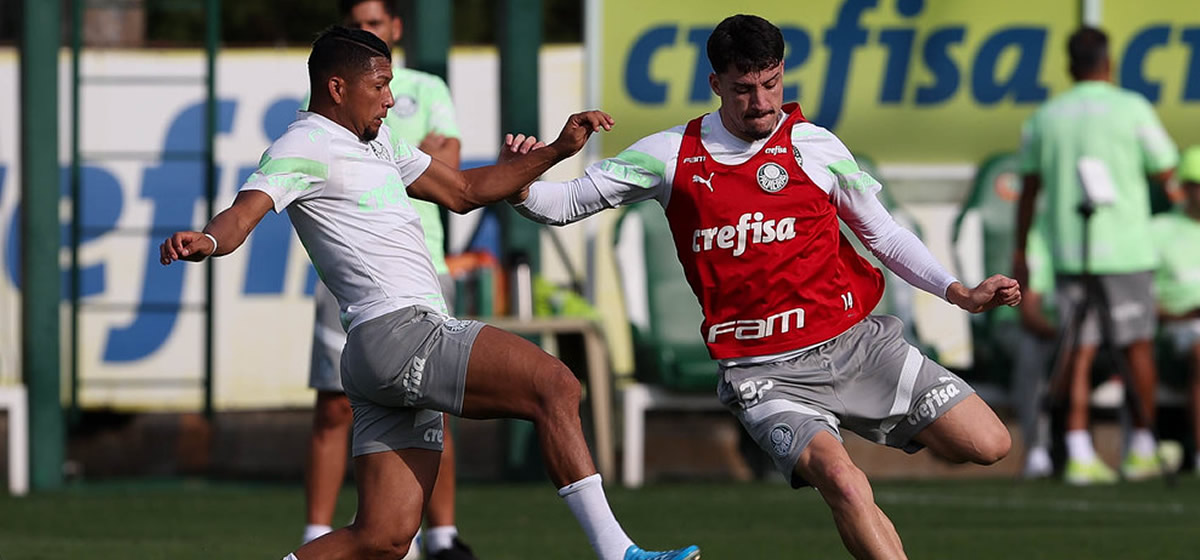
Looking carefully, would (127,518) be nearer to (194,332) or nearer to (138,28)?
(194,332)

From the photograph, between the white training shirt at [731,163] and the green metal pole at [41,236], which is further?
the green metal pole at [41,236]

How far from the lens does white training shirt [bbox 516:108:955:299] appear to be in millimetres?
6215

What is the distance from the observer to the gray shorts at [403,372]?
18.6ft

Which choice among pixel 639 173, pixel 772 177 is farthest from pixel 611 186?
pixel 772 177

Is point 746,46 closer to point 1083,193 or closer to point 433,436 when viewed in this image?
point 433,436

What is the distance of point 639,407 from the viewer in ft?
38.7

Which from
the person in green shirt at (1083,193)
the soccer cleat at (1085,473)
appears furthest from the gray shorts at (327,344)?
the soccer cleat at (1085,473)

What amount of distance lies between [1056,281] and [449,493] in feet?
15.9

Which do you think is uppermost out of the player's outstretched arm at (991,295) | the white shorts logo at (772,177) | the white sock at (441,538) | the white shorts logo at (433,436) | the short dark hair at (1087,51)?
the short dark hair at (1087,51)

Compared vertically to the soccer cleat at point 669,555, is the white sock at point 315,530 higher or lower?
lower

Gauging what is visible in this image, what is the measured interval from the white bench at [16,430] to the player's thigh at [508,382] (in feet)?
20.7

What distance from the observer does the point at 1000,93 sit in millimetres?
12758

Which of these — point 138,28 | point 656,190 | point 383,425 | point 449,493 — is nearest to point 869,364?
point 656,190

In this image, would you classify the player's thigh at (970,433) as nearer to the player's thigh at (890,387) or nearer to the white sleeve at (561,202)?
the player's thigh at (890,387)
